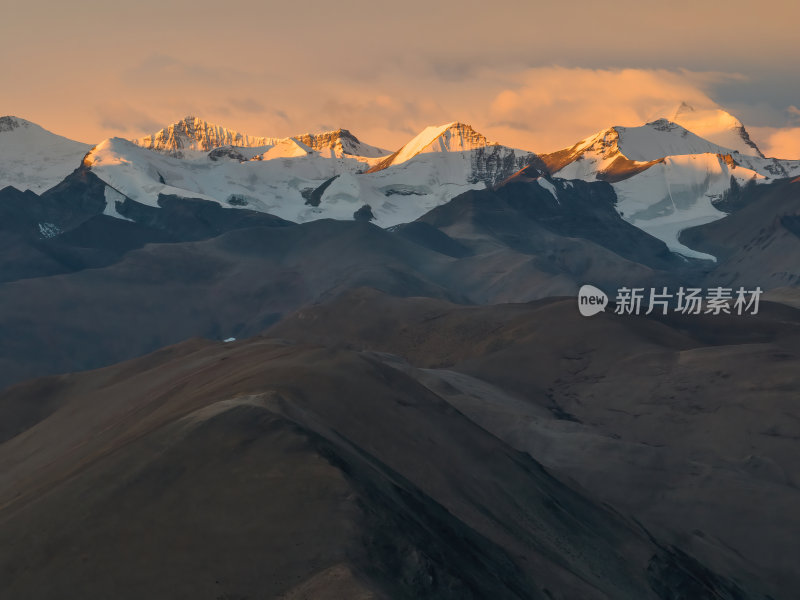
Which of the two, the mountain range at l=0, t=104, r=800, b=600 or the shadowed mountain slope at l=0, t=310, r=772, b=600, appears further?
the mountain range at l=0, t=104, r=800, b=600

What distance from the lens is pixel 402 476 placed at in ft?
176

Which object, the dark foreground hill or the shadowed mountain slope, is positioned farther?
the dark foreground hill

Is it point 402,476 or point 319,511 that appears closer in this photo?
point 319,511

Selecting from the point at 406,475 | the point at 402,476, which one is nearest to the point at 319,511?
the point at 402,476

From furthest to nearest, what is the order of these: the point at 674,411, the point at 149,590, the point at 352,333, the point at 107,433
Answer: the point at 352,333 → the point at 674,411 → the point at 107,433 → the point at 149,590

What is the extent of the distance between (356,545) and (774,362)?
281 ft

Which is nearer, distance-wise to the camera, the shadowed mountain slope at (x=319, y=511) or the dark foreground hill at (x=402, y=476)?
the shadowed mountain slope at (x=319, y=511)

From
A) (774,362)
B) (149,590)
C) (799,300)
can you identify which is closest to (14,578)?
(149,590)

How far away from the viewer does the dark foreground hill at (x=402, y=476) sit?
3950cm

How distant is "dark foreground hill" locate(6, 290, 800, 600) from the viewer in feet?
130

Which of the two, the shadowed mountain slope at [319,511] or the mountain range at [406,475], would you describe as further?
the mountain range at [406,475]

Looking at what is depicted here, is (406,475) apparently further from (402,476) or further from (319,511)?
(319,511)

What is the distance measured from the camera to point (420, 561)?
3944 cm

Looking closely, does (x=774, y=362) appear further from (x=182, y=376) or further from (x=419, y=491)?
(x=419, y=491)
